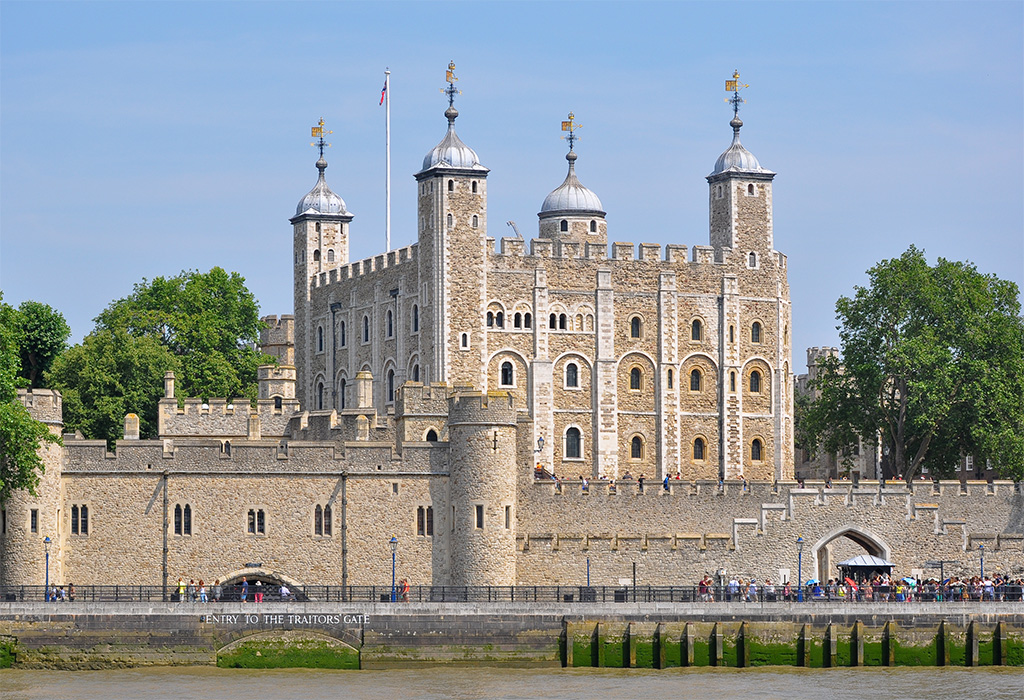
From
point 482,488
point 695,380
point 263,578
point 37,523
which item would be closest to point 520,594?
point 482,488

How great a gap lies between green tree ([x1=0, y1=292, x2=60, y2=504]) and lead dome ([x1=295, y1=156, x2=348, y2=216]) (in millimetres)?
38235

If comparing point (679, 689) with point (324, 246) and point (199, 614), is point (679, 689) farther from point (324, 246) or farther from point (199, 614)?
point (324, 246)

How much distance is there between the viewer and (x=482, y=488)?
67.1 m

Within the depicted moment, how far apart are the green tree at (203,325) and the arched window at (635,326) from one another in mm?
15221

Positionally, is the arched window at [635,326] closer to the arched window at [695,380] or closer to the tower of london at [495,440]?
the tower of london at [495,440]

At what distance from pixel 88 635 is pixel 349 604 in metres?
6.71

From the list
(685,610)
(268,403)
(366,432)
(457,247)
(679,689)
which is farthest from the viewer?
(457,247)

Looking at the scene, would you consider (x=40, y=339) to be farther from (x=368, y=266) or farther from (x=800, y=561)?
(x=800, y=561)

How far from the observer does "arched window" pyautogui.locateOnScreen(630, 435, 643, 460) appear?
90062mm

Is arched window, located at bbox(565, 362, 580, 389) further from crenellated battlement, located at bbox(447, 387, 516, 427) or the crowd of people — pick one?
the crowd of people

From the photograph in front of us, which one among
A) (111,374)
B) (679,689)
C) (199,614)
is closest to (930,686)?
(679,689)

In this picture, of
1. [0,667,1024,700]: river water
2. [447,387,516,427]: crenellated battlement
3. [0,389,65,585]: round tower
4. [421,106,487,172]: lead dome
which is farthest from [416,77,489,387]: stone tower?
[0,667,1024,700]: river water

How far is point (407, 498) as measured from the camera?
67062mm

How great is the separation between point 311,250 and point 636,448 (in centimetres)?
1930
